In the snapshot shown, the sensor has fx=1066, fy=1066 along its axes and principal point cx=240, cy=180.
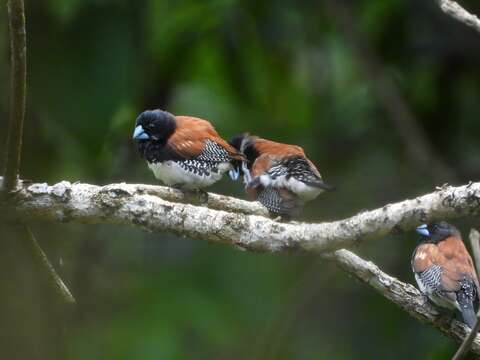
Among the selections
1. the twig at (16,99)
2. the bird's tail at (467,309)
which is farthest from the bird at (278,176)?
the twig at (16,99)

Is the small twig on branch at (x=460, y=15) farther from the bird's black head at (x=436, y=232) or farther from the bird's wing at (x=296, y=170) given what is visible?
the bird's black head at (x=436, y=232)

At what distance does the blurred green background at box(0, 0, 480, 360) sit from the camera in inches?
259

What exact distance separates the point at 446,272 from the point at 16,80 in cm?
296

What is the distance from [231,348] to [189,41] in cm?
235

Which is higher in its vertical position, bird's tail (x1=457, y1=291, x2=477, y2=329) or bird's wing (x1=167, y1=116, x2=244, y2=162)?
bird's wing (x1=167, y1=116, x2=244, y2=162)

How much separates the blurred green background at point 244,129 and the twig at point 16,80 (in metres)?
1.94

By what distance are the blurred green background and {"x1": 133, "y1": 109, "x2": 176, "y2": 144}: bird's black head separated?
39 centimetres

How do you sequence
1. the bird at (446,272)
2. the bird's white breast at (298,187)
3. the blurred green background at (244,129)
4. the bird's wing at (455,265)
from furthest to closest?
the blurred green background at (244,129) < the bird's wing at (455,265) < the bird's white breast at (298,187) < the bird at (446,272)

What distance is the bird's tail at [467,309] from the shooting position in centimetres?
509

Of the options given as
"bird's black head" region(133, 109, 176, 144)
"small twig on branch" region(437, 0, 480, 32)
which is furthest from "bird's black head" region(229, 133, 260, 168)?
"small twig on branch" region(437, 0, 480, 32)

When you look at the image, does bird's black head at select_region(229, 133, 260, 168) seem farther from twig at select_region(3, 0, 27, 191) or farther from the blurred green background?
twig at select_region(3, 0, 27, 191)

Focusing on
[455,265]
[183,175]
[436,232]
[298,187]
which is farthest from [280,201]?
[436,232]

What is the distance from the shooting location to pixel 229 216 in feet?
12.4

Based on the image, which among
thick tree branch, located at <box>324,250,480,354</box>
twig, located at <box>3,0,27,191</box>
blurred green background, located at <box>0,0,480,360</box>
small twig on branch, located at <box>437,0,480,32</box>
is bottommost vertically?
blurred green background, located at <box>0,0,480,360</box>
